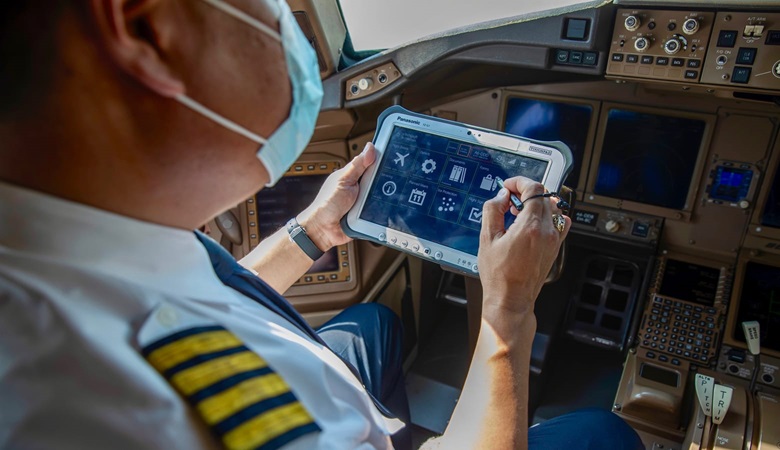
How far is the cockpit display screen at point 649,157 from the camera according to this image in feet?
6.79

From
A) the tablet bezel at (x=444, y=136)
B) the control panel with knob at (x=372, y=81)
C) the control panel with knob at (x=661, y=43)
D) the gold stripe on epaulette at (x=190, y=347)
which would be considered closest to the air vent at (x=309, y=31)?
the control panel with knob at (x=372, y=81)

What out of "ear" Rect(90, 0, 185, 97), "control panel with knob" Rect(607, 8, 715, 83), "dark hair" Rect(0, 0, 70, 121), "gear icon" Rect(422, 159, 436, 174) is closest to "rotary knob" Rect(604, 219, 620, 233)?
"control panel with knob" Rect(607, 8, 715, 83)

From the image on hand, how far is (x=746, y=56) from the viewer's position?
4.94 feet

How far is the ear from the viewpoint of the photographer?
22.9 inches

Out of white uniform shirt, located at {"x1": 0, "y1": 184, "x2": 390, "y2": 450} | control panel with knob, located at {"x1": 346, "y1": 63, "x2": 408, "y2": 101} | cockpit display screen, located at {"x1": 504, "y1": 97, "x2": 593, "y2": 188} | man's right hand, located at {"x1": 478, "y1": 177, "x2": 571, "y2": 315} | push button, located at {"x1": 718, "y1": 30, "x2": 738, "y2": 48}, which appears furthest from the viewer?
cockpit display screen, located at {"x1": 504, "y1": 97, "x2": 593, "y2": 188}

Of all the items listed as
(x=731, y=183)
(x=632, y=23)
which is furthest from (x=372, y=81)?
(x=731, y=183)

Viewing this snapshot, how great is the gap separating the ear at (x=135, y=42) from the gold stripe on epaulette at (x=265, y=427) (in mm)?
413

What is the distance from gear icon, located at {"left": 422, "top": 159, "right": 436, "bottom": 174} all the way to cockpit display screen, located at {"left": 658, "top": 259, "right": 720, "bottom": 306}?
1.21 metres

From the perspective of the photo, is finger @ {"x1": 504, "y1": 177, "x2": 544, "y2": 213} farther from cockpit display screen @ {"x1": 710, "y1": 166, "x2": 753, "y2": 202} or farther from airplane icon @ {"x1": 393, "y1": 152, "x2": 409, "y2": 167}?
cockpit display screen @ {"x1": 710, "y1": 166, "x2": 753, "y2": 202}

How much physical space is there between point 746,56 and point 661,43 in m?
0.22

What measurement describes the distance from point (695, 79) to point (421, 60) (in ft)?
2.79

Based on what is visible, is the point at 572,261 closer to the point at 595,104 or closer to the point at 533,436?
the point at 595,104

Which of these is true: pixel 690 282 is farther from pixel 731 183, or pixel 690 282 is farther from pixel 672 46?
pixel 672 46

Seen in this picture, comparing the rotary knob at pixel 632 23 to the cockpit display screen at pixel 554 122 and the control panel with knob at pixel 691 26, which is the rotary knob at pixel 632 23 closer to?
the control panel with knob at pixel 691 26
